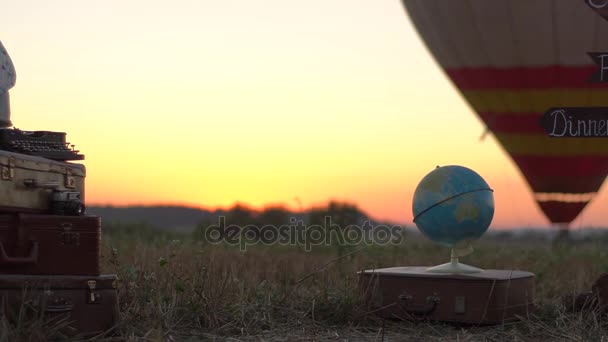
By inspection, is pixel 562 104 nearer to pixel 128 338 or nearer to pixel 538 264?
pixel 538 264

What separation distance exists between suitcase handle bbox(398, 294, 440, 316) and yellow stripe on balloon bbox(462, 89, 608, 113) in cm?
674

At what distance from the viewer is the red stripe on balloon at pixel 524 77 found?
13703 mm

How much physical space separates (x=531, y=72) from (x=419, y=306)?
281 inches

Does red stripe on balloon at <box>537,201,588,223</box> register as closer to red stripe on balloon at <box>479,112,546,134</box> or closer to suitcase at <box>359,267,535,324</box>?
red stripe on balloon at <box>479,112,546,134</box>

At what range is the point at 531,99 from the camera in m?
14.1

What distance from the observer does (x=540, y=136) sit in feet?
47.8

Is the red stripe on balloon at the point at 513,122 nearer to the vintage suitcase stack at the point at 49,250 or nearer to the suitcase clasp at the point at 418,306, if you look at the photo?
the suitcase clasp at the point at 418,306

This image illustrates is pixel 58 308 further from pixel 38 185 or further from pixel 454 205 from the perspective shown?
pixel 454 205

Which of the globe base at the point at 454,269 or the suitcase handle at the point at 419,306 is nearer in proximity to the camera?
the suitcase handle at the point at 419,306

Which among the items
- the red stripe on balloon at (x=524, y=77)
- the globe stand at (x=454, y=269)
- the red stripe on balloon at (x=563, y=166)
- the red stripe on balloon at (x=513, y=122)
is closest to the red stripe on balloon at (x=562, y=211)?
the red stripe on balloon at (x=563, y=166)

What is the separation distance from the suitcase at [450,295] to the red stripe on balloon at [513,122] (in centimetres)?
651

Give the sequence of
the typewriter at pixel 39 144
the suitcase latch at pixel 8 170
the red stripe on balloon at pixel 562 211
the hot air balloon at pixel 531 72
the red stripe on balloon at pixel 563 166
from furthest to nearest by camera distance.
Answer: the red stripe on balloon at pixel 562 211
the red stripe on balloon at pixel 563 166
the hot air balloon at pixel 531 72
the typewriter at pixel 39 144
the suitcase latch at pixel 8 170

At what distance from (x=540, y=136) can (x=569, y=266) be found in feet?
8.11

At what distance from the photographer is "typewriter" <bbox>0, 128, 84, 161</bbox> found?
677 centimetres
